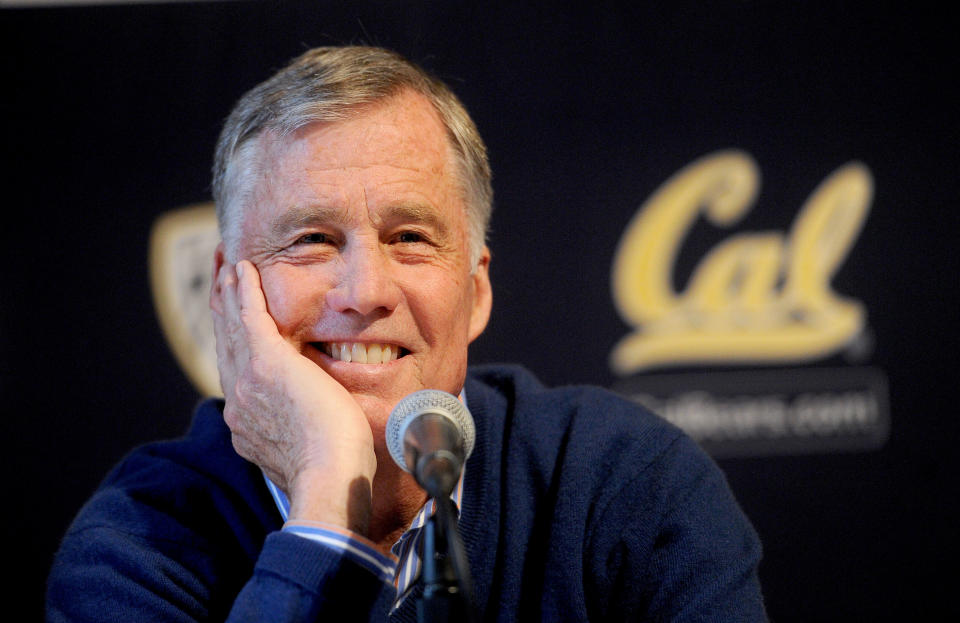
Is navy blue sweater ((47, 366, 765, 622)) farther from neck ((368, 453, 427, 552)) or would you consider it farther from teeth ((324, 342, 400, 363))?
teeth ((324, 342, 400, 363))

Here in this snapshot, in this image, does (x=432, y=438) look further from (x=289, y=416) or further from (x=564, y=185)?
(x=564, y=185)

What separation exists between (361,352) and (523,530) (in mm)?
445

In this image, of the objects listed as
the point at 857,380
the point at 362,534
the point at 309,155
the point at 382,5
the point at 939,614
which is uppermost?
the point at 382,5

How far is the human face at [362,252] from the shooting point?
1.42 m

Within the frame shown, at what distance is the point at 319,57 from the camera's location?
1.63m

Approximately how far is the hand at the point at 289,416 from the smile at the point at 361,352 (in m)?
0.06

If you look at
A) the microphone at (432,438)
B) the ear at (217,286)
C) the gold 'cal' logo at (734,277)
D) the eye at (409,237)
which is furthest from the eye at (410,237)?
the gold 'cal' logo at (734,277)

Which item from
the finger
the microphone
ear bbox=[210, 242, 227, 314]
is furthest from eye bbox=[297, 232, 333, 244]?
the microphone

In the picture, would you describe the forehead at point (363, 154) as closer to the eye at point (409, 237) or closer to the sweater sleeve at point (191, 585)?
the eye at point (409, 237)

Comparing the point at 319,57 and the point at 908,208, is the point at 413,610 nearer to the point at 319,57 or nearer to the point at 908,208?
the point at 319,57

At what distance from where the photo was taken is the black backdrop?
2.80 m

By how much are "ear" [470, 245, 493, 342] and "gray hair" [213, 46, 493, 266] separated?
45 millimetres

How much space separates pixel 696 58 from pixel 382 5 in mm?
1155

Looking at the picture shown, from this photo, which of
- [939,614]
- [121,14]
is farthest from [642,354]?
[121,14]
